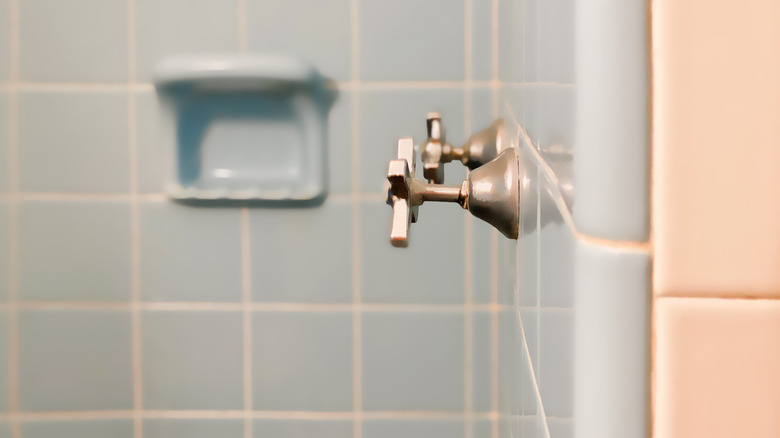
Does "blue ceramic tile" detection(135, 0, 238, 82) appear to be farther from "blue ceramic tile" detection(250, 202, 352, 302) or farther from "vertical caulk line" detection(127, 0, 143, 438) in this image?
"blue ceramic tile" detection(250, 202, 352, 302)

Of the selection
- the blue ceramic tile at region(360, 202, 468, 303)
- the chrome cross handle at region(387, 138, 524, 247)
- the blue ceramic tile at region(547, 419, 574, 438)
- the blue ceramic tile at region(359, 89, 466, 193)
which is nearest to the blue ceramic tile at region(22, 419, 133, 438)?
the blue ceramic tile at region(360, 202, 468, 303)

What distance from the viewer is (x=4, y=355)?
104cm

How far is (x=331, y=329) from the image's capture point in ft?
3.32

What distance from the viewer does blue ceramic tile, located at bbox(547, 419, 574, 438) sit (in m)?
0.20

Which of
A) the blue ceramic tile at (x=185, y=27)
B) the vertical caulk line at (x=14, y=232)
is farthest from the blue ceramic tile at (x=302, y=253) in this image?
the vertical caulk line at (x=14, y=232)

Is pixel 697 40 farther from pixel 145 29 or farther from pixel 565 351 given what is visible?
pixel 145 29

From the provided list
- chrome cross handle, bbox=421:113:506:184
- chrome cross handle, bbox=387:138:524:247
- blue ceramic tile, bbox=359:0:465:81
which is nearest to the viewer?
chrome cross handle, bbox=387:138:524:247

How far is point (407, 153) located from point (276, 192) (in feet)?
1.81

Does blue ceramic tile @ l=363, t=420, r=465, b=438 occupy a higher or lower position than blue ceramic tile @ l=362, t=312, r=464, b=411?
lower

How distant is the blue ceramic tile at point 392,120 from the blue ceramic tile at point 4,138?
22.5 inches

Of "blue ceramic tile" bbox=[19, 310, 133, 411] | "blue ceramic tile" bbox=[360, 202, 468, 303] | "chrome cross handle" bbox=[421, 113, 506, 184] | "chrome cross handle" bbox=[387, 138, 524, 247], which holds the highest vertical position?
"chrome cross handle" bbox=[421, 113, 506, 184]

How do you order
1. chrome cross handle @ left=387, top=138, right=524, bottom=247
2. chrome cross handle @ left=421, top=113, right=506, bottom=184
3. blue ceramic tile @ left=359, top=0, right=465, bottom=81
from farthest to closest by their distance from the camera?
1. blue ceramic tile @ left=359, top=0, right=465, bottom=81
2. chrome cross handle @ left=421, top=113, right=506, bottom=184
3. chrome cross handle @ left=387, top=138, right=524, bottom=247

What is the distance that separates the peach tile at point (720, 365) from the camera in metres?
0.15

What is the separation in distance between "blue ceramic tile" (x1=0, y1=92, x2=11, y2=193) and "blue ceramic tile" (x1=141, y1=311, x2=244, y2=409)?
1.03 feet
